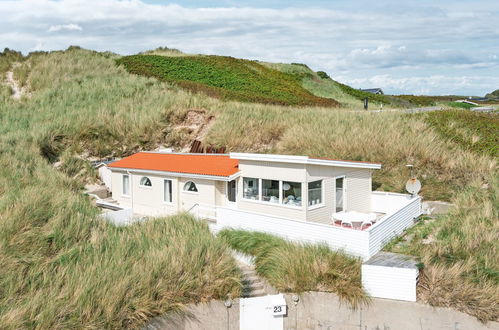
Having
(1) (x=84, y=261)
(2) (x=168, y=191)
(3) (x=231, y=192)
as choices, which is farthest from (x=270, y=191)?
(1) (x=84, y=261)

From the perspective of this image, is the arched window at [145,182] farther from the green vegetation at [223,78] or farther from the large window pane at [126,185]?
the green vegetation at [223,78]

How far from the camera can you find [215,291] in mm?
12086

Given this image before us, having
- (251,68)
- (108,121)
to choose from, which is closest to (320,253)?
(108,121)

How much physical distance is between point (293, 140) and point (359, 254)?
12.0 m

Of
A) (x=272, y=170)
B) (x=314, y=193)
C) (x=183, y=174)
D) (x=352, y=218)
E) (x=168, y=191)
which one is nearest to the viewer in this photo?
(x=352, y=218)

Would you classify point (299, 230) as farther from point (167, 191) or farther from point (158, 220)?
point (167, 191)

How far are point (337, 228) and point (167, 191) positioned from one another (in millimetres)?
8203

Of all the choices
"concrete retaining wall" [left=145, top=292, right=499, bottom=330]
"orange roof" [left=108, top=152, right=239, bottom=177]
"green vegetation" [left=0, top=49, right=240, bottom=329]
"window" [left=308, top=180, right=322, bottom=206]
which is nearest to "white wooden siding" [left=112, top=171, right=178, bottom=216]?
"orange roof" [left=108, top=152, right=239, bottom=177]

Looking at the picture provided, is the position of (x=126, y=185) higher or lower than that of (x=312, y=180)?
lower

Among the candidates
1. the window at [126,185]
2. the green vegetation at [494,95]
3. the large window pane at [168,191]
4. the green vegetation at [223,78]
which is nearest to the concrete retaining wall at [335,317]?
the large window pane at [168,191]

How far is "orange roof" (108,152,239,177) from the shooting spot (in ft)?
58.3

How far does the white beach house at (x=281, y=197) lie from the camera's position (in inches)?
567

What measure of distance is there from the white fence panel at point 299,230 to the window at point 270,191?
48.6 inches

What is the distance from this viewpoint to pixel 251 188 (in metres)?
17.1
